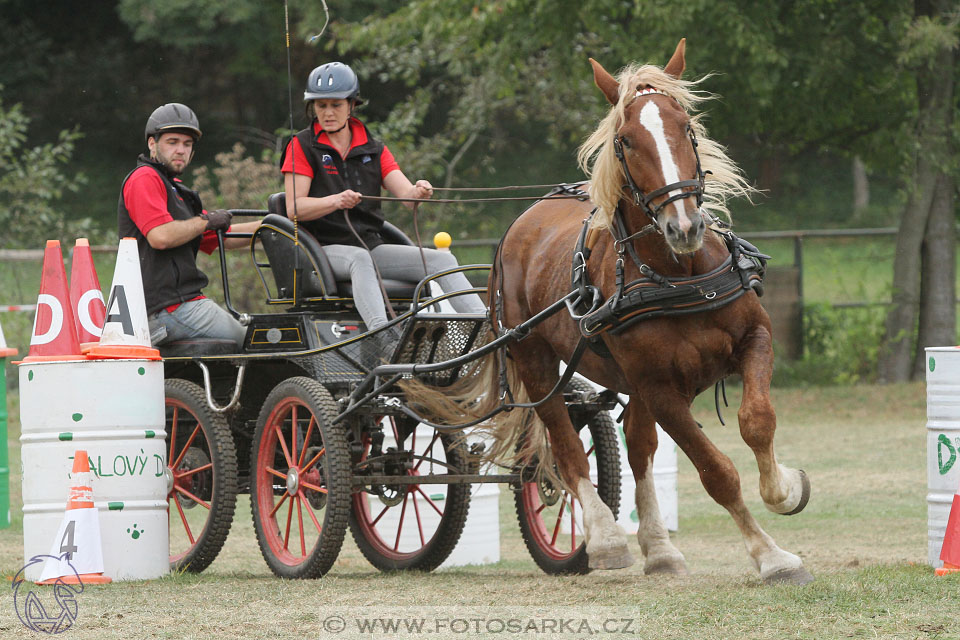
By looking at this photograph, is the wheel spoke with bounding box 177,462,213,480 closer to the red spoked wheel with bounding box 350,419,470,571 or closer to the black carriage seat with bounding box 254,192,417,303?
the red spoked wheel with bounding box 350,419,470,571

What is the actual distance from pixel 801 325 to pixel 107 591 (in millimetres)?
12631

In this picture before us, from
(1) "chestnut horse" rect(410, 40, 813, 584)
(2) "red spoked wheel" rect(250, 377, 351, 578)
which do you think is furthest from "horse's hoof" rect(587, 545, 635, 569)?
(2) "red spoked wheel" rect(250, 377, 351, 578)

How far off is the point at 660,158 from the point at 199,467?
3.18 m

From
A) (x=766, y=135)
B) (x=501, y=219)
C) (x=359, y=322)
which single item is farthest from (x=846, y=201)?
(x=359, y=322)

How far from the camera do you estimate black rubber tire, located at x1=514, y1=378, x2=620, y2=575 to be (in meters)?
6.48

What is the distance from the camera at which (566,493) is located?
6.52 metres

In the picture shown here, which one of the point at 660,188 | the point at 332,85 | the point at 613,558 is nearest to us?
the point at 660,188

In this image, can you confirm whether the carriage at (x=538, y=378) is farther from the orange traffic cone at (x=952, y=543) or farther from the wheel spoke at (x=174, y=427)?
the orange traffic cone at (x=952, y=543)

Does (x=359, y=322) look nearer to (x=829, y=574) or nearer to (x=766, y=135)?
(x=829, y=574)

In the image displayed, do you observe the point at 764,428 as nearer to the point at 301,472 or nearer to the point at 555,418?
the point at 555,418

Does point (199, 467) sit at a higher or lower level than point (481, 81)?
lower

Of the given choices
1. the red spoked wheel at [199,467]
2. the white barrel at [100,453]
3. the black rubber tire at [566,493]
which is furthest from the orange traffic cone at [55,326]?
the black rubber tire at [566,493]

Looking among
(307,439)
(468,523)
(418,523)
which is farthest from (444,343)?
(468,523)

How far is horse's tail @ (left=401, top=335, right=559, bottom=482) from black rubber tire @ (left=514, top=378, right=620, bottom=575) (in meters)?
0.24
